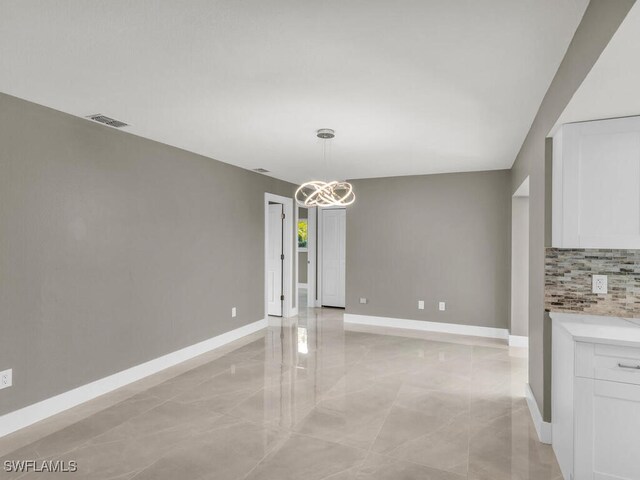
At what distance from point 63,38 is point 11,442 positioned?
8.78ft

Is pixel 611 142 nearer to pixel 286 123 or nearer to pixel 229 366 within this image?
pixel 286 123

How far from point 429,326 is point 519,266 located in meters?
1.63

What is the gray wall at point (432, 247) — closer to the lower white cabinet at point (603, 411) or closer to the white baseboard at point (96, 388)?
the white baseboard at point (96, 388)

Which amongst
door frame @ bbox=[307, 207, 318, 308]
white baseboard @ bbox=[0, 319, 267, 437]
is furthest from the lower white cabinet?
door frame @ bbox=[307, 207, 318, 308]

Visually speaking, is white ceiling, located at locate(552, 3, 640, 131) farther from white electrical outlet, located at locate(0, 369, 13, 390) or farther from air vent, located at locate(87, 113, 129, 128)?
white electrical outlet, located at locate(0, 369, 13, 390)

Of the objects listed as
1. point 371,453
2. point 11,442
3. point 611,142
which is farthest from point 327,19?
point 11,442

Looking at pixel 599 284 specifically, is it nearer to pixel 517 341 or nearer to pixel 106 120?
pixel 517 341

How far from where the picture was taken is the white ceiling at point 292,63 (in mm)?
1756

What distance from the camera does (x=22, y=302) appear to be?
9.34 ft

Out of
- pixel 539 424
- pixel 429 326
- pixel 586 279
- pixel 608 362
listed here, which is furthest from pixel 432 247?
pixel 608 362

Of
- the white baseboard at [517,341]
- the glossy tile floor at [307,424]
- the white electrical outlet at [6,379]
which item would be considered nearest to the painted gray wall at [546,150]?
the glossy tile floor at [307,424]

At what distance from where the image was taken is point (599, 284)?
8.68 ft

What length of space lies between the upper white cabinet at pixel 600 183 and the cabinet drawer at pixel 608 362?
0.65m

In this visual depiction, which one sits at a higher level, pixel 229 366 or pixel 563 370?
pixel 563 370
